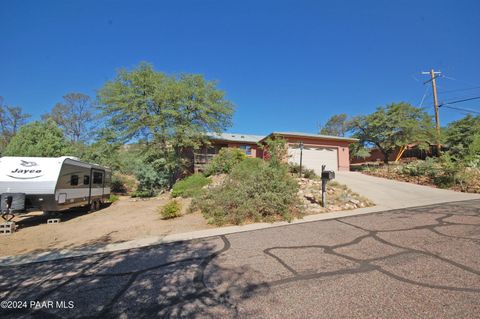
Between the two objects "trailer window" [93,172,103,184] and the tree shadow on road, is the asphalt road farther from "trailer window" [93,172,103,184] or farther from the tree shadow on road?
"trailer window" [93,172,103,184]

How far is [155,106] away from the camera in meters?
16.1

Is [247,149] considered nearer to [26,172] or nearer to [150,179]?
[150,179]

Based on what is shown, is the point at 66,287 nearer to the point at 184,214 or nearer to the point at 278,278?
the point at 278,278

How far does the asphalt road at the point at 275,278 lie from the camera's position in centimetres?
235

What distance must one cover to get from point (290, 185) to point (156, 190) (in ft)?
39.2

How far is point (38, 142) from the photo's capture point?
1744cm

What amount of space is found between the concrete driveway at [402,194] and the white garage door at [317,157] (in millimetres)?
5478

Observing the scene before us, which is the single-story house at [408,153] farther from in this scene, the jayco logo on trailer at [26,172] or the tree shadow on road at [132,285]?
the jayco logo on trailer at [26,172]

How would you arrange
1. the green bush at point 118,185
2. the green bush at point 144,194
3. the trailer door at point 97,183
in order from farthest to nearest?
the green bush at point 118,185 → the green bush at point 144,194 → the trailer door at point 97,183

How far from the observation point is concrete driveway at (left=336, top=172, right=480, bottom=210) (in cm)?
812

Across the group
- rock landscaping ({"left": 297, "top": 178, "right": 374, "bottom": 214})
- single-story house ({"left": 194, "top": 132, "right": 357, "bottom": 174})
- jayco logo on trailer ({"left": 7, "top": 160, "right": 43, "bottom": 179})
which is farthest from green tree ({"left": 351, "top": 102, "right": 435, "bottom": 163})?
jayco logo on trailer ({"left": 7, "top": 160, "right": 43, "bottom": 179})

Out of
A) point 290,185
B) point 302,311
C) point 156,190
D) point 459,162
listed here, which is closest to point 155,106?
point 156,190

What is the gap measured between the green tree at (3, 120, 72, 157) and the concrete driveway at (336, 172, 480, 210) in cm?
2267

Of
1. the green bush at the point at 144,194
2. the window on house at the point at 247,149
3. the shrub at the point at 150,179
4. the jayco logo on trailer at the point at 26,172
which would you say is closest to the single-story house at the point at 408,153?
the window on house at the point at 247,149
